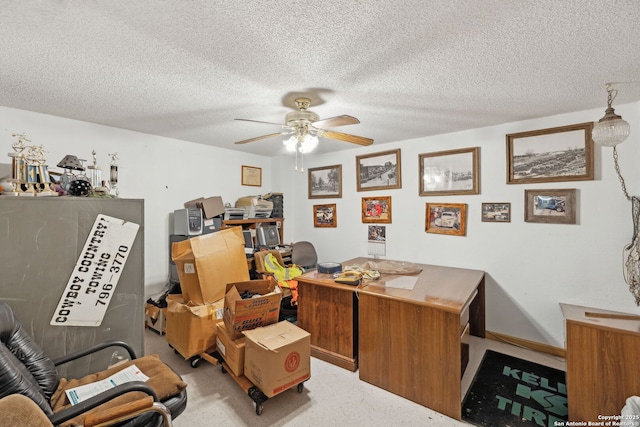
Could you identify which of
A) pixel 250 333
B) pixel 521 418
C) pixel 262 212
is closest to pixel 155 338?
pixel 250 333

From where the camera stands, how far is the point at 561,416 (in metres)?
1.87

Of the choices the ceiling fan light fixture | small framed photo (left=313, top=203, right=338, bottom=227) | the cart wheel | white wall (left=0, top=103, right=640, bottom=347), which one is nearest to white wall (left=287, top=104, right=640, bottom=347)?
white wall (left=0, top=103, right=640, bottom=347)

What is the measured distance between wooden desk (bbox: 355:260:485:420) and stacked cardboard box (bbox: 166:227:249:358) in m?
1.34

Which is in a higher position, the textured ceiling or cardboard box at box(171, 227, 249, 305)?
the textured ceiling

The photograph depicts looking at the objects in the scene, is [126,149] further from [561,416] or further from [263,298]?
[561,416]

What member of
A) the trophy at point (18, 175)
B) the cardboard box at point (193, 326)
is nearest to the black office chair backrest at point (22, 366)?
the trophy at point (18, 175)

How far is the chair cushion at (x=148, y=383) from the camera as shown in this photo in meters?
1.26

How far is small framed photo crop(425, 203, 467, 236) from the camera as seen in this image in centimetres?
309

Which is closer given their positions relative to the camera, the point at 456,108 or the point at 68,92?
the point at 68,92

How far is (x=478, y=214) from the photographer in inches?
119

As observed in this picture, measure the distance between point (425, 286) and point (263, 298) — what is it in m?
1.38

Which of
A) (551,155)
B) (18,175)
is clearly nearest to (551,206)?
(551,155)

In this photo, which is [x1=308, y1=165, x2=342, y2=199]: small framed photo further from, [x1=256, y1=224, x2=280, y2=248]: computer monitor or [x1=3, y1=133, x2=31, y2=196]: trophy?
[x1=3, y1=133, x2=31, y2=196]: trophy

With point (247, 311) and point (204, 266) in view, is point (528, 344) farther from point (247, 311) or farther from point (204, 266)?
point (204, 266)
